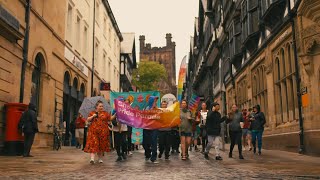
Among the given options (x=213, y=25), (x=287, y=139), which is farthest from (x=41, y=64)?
(x=213, y=25)

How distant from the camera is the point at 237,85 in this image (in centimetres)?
2456

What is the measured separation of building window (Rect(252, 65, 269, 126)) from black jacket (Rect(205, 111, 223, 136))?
692cm

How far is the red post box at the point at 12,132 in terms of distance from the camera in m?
12.4

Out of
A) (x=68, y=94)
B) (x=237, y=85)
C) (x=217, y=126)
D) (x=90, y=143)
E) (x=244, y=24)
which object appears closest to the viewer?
(x=90, y=143)

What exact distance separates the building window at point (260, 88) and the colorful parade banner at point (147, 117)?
305 inches

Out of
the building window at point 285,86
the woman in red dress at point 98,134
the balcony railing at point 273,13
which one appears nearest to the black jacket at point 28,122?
the woman in red dress at point 98,134

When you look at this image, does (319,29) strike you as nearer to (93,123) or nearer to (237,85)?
(93,123)

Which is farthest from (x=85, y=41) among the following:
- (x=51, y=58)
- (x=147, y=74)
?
(x=147, y=74)

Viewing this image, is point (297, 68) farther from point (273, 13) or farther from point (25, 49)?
point (25, 49)

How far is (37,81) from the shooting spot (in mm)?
16609

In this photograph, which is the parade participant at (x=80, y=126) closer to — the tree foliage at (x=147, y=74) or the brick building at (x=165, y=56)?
the tree foliage at (x=147, y=74)

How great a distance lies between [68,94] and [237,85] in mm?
11008

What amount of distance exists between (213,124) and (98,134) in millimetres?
3665

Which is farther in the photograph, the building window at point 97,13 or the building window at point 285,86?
the building window at point 97,13
